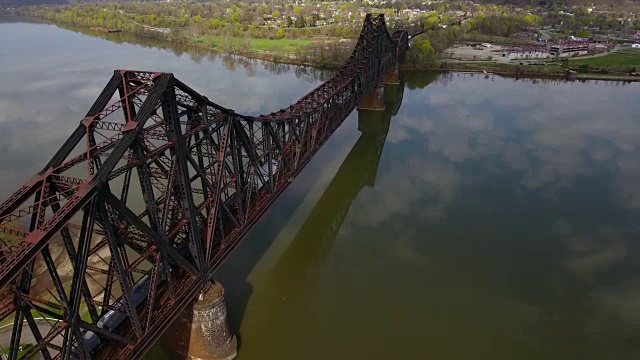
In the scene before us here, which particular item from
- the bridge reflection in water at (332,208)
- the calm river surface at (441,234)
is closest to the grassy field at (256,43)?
the calm river surface at (441,234)

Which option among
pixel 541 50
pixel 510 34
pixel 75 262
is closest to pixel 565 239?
pixel 75 262

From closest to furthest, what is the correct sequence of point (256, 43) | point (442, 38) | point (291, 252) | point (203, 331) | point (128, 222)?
point (128, 222), point (203, 331), point (291, 252), point (442, 38), point (256, 43)

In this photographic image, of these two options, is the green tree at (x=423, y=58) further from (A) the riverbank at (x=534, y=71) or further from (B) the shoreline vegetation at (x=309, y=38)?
(A) the riverbank at (x=534, y=71)

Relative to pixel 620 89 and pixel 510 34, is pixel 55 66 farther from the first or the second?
pixel 510 34

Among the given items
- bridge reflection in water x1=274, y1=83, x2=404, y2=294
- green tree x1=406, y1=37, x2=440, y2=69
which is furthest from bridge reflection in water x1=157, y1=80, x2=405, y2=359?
green tree x1=406, y1=37, x2=440, y2=69

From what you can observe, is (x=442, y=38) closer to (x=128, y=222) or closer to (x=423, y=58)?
(x=423, y=58)

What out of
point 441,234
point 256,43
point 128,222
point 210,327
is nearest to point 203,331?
point 210,327

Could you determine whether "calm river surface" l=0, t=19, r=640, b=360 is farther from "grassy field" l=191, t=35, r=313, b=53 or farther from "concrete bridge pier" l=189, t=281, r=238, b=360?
"grassy field" l=191, t=35, r=313, b=53
